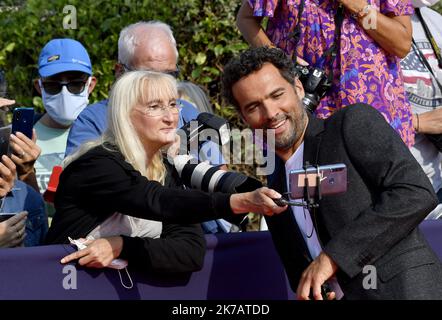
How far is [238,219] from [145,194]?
1.16ft

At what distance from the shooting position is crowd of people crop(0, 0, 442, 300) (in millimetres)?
3121

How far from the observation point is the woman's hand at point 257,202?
2975mm

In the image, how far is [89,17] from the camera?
667 cm

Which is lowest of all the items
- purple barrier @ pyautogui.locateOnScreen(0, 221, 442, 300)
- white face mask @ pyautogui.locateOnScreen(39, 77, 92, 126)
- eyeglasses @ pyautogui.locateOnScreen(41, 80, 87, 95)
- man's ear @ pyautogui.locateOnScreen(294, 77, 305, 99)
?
purple barrier @ pyautogui.locateOnScreen(0, 221, 442, 300)

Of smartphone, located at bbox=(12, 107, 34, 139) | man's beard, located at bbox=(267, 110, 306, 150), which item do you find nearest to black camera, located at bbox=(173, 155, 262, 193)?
man's beard, located at bbox=(267, 110, 306, 150)

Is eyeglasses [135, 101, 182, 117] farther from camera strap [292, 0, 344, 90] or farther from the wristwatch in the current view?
the wristwatch

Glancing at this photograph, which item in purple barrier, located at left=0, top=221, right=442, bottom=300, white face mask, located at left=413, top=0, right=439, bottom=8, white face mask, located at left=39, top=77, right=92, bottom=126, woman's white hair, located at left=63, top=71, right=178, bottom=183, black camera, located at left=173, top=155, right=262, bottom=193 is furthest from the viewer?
white face mask, located at left=39, top=77, right=92, bottom=126

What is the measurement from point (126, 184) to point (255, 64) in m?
0.67

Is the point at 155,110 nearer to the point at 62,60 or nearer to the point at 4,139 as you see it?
the point at 4,139

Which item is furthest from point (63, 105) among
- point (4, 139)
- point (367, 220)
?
point (367, 220)

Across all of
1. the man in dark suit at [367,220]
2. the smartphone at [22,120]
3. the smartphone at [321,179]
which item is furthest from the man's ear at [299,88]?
the smartphone at [22,120]

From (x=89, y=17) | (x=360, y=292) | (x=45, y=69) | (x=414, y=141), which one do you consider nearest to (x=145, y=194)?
(x=360, y=292)

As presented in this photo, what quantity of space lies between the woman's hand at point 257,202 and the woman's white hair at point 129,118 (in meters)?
0.65

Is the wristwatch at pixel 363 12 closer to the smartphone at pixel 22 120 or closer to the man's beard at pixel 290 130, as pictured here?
the man's beard at pixel 290 130
